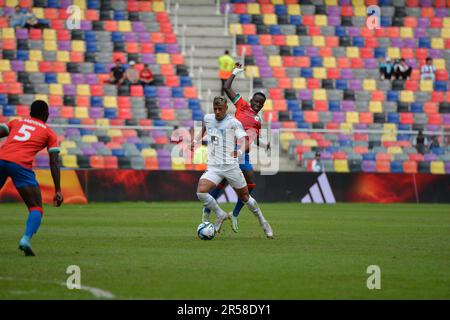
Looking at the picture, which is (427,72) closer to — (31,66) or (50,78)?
(50,78)

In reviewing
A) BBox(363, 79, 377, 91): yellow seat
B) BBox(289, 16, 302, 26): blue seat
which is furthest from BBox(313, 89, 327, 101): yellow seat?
BBox(289, 16, 302, 26): blue seat

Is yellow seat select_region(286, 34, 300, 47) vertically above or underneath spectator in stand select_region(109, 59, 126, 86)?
above

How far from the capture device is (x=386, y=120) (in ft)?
133

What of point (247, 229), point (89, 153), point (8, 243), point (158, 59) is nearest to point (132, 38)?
point (158, 59)

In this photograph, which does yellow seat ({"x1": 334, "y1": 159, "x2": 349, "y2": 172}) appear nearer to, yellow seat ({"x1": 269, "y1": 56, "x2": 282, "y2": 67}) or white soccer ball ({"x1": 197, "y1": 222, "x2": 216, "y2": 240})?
yellow seat ({"x1": 269, "y1": 56, "x2": 282, "y2": 67})

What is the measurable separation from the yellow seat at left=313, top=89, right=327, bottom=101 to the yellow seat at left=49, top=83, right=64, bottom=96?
10.2 metres

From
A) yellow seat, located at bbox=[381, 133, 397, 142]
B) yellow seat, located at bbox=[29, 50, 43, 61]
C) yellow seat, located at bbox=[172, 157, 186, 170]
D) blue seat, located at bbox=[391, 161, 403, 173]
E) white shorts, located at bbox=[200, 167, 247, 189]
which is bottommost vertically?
blue seat, located at bbox=[391, 161, 403, 173]

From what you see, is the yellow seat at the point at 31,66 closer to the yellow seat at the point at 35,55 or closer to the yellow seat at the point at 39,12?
the yellow seat at the point at 35,55

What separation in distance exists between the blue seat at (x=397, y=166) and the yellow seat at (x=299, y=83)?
21.0 ft

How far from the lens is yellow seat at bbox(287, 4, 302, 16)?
44.4 metres

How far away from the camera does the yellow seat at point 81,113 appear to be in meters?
36.8

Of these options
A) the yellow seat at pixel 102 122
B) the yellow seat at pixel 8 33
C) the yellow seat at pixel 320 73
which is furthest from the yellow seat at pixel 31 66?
the yellow seat at pixel 320 73

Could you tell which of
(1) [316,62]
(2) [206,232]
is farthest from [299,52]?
(2) [206,232]

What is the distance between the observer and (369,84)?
42.0 m
